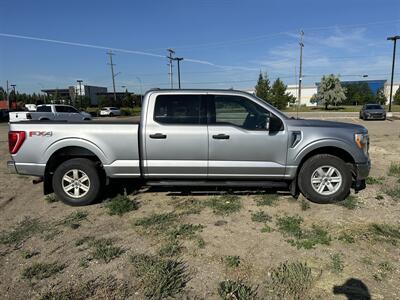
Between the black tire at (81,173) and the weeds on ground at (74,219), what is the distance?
1.01ft

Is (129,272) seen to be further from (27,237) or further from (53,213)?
(53,213)

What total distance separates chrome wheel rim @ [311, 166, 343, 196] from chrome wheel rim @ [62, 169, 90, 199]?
3.73m

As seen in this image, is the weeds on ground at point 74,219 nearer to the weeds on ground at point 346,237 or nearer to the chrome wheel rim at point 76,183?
the chrome wheel rim at point 76,183

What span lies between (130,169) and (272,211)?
2.35 meters

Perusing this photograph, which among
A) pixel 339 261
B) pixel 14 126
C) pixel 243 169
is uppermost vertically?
pixel 14 126

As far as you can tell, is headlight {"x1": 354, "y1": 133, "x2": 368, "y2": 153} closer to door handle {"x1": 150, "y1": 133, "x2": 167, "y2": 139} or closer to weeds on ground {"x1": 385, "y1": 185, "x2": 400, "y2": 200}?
weeds on ground {"x1": 385, "y1": 185, "x2": 400, "y2": 200}

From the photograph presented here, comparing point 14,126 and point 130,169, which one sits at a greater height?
point 14,126

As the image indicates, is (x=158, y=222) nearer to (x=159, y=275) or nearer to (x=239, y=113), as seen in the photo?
(x=159, y=275)

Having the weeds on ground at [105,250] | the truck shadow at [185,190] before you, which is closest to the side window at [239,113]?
the truck shadow at [185,190]

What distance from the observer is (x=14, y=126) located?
5684 mm

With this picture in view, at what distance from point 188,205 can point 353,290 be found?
9.80ft

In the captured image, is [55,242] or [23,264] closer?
[23,264]

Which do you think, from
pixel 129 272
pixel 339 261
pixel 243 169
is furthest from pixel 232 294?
pixel 243 169

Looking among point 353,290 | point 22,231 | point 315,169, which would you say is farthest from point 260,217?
point 22,231
